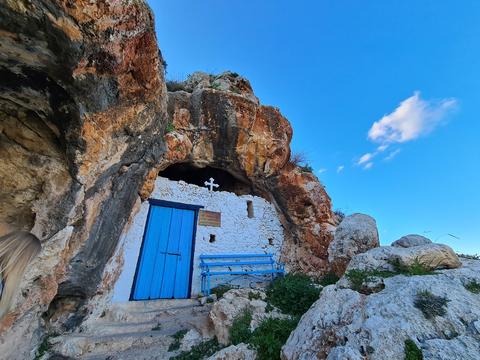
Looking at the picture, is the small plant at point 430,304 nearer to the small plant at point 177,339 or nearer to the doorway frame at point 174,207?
the small plant at point 177,339

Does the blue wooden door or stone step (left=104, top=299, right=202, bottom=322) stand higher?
the blue wooden door

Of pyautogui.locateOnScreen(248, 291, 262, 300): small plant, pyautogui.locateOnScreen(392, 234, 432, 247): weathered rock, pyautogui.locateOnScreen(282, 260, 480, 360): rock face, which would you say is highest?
pyautogui.locateOnScreen(392, 234, 432, 247): weathered rock

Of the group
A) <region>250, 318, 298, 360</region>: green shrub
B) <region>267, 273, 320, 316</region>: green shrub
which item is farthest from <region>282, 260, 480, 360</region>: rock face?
<region>267, 273, 320, 316</region>: green shrub

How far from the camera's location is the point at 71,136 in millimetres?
3641

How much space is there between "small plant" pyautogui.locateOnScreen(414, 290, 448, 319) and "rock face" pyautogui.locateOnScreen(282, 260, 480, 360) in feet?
0.10

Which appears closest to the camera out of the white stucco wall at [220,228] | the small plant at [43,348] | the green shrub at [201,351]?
the small plant at [43,348]

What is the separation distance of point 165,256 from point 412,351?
628cm

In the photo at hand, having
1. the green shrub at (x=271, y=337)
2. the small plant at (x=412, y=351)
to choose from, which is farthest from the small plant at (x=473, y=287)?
the green shrub at (x=271, y=337)

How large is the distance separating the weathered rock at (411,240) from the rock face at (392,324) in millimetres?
1355

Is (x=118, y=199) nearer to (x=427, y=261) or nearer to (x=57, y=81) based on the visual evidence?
(x=57, y=81)

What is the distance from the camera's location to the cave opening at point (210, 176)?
948 centimetres

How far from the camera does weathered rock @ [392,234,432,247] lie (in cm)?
445

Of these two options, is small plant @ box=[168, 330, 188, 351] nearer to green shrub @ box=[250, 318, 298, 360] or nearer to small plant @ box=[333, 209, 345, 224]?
green shrub @ box=[250, 318, 298, 360]

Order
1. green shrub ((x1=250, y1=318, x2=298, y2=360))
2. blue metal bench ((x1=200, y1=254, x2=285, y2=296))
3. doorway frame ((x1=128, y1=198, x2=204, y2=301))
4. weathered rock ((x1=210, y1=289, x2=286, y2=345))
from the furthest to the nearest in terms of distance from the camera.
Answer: blue metal bench ((x1=200, y1=254, x2=285, y2=296)) → doorway frame ((x1=128, y1=198, x2=204, y2=301)) → weathered rock ((x1=210, y1=289, x2=286, y2=345)) → green shrub ((x1=250, y1=318, x2=298, y2=360))
